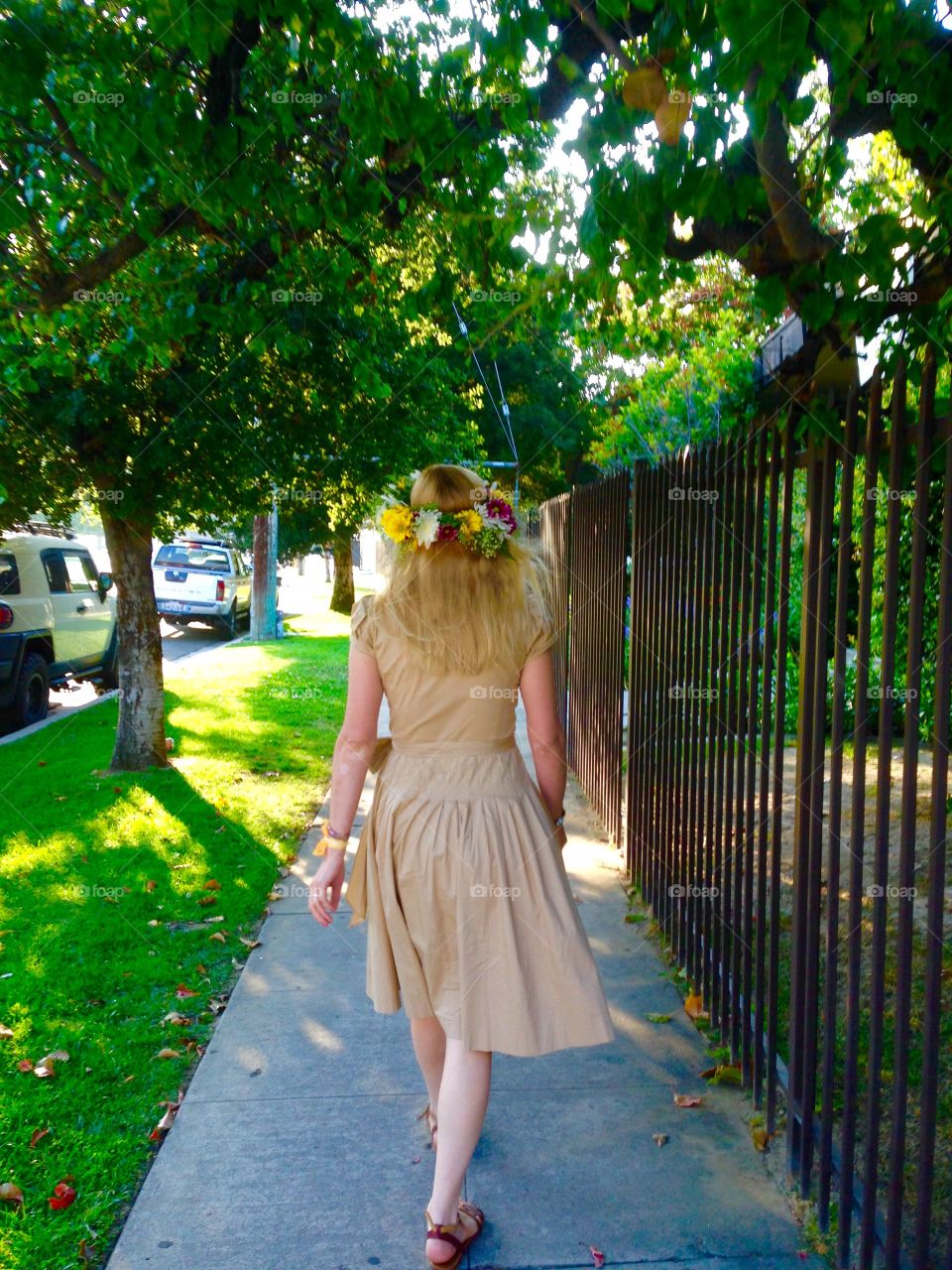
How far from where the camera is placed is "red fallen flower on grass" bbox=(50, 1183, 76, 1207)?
2.99 meters

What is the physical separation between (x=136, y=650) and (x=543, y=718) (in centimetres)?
607

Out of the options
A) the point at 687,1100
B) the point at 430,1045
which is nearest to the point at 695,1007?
the point at 687,1100

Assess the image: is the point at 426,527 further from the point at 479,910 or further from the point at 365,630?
the point at 479,910

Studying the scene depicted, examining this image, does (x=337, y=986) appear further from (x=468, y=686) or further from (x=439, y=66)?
(x=439, y=66)

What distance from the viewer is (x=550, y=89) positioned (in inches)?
164

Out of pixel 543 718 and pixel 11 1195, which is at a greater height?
pixel 543 718

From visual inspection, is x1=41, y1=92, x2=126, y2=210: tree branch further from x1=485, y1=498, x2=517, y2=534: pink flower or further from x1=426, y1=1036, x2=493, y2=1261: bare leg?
x1=426, y1=1036, x2=493, y2=1261: bare leg

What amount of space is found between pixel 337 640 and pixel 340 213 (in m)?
16.8

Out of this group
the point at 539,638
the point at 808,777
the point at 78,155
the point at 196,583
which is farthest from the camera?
the point at 196,583

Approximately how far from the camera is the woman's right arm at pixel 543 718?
9.34ft

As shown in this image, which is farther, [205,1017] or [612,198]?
[205,1017]

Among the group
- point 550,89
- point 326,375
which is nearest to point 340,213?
point 550,89

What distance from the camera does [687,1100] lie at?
3.55 m

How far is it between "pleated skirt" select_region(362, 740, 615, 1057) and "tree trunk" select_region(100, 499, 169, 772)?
18.7ft
